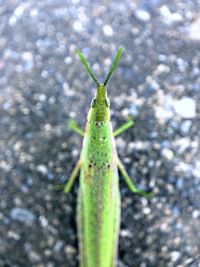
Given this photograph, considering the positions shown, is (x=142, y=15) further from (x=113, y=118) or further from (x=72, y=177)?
(x=72, y=177)

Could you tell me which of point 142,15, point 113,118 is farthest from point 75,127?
point 142,15

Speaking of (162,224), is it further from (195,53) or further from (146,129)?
(195,53)

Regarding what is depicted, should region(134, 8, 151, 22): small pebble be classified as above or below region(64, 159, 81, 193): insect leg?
above

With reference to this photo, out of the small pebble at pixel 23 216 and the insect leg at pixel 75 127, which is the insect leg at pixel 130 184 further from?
the small pebble at pixel 23 216

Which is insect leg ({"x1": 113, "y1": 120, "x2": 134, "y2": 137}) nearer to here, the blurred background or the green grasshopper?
the blurred background

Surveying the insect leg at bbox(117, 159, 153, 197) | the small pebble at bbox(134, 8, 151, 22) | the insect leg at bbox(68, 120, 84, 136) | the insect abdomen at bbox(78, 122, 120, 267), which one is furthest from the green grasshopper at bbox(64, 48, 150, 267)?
the small pebble at bbox(134, 8, 151, 22)
